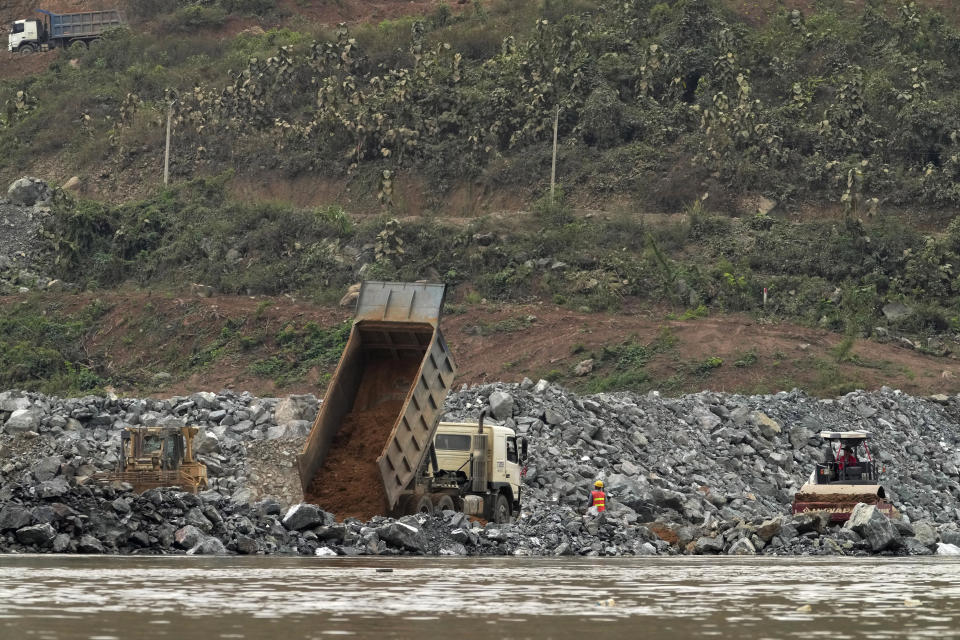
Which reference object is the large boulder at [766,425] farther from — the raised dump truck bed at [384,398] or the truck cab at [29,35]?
the truck cab at [29,35]

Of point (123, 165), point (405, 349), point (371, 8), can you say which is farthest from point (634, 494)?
point (371, 8)

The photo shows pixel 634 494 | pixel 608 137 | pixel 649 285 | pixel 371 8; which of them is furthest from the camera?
pixel 371 8

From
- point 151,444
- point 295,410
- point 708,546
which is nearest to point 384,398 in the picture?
point 151,444

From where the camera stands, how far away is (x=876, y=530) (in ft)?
68.0

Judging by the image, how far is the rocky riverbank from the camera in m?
17.9

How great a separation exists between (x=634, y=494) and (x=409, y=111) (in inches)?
1368

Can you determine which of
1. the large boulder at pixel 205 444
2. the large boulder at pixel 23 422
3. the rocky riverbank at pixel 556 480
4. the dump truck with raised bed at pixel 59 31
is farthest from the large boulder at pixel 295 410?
the dump truck with raised bed at pixel 59 31

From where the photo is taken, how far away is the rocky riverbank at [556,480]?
17922mm

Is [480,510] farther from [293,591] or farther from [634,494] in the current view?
[293,591]

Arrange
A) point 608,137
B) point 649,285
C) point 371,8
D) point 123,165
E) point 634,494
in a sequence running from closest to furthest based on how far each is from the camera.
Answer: point 634,494, point 649,285, point 608,137, point 123,165, point 371,8

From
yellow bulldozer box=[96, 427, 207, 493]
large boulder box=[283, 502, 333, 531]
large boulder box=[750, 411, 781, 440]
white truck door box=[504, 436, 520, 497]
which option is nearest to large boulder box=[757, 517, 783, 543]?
white truck door box=[504, 436, 520, 497]

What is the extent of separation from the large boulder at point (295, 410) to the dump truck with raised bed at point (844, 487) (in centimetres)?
947

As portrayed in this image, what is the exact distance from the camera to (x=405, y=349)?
68.7ft

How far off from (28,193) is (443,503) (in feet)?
131
